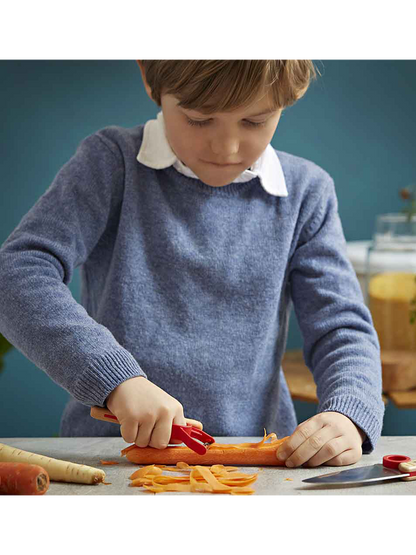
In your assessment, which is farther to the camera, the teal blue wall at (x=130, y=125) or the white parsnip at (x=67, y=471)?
the teal blue wall at (x=130, y=125)

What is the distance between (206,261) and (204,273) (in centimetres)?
2

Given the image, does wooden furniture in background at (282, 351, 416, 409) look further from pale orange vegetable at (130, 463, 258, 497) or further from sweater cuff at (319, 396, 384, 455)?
pale orange vegetable at (130, 463, 258, 497)

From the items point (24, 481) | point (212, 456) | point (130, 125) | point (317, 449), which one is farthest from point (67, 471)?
point (130, 125)

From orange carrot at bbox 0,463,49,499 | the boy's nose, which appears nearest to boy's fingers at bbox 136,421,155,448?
orange carrot at bbox 0,463,49,499

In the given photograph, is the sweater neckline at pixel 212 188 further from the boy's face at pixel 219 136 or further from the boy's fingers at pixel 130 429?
the boy's fingers at pixel 130 429

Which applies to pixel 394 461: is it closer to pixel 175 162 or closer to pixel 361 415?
pixel 361 415

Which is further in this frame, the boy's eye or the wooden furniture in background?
the wooden furniture in background

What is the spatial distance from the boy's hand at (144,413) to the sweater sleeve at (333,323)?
22 centimetres

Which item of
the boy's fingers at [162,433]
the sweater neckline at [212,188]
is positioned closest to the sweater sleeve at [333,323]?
the sweater neckline at [212,188]

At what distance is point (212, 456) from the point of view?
759mm

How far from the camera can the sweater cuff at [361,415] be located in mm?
824

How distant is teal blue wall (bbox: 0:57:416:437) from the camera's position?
2182 millimetres
